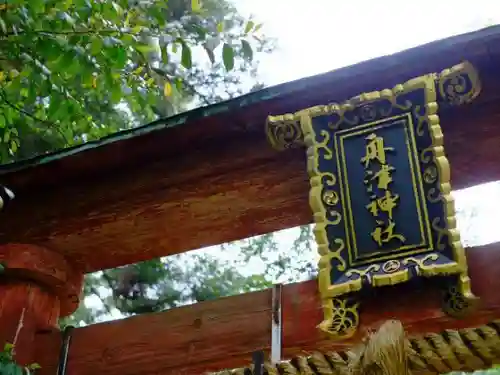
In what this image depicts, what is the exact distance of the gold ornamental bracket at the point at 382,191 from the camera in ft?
5.61

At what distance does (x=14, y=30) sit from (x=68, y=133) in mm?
963

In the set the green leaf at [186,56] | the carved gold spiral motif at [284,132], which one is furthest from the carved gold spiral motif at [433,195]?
the green leaf at [186,56]

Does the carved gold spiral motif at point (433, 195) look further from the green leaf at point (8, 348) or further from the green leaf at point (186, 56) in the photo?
the green leaf at point (8, 348)

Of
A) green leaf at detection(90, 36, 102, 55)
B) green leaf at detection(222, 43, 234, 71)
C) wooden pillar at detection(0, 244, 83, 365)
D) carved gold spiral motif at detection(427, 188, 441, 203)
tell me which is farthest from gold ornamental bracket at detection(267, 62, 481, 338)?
wooden pillar at detection(0, 244, 83, 365)

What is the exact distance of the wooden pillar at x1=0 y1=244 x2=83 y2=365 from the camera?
2.38 meters

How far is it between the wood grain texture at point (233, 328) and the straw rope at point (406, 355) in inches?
5.2

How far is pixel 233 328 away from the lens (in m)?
2.13

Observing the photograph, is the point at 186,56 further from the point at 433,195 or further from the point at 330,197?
the point at 433,195

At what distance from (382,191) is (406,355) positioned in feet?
1.78

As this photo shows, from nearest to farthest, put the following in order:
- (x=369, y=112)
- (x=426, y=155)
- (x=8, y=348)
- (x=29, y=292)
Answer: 1. (x=426, y=155)
2. (x=369, y=112)
3. (x=8, y=348)
4. (x=29, y=292)

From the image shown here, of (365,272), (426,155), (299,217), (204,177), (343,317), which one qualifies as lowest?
(343,317)

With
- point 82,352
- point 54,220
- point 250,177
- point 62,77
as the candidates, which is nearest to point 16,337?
point 82,352

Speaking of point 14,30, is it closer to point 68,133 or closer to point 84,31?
point 84,31

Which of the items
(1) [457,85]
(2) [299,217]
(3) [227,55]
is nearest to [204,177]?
(2) [299,217]
